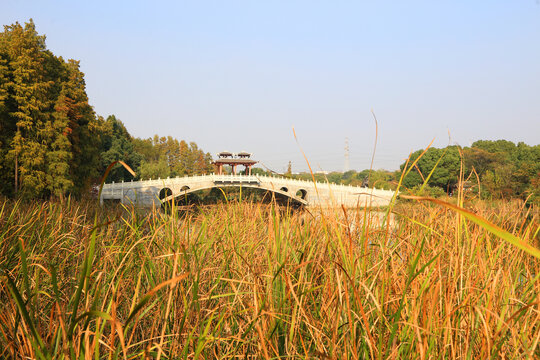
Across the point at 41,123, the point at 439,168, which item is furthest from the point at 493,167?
the point at 41,123

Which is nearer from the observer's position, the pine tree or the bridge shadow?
the bridge shadow

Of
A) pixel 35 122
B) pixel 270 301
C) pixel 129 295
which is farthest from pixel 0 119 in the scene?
pixel 270 301

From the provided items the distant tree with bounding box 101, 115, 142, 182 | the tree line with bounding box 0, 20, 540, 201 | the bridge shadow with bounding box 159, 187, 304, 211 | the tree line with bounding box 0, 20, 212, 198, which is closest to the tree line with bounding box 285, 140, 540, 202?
the bridge shadow with bounding box 159, 187, 304, 211

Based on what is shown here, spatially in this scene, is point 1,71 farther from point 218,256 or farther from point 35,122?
point 218,256

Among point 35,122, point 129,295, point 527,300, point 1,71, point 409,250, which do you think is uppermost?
point 1,71

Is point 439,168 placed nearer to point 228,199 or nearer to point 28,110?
point 28,110

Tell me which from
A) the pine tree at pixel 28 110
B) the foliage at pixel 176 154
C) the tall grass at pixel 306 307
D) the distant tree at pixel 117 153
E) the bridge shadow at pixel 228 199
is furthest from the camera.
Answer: the foliage at pixel 176 154

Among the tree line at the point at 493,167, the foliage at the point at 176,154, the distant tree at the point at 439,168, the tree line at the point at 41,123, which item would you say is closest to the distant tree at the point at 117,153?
the foliage at the point at 176,154

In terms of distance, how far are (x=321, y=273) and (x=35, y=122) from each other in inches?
930

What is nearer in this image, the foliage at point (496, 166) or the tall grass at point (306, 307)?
the tall grass at point (306, 307)

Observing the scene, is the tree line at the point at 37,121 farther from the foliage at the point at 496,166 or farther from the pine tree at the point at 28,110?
the foliage at the point at 496,166

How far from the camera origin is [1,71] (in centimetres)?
2092

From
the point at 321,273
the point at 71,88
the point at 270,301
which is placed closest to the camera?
the point at 270,301

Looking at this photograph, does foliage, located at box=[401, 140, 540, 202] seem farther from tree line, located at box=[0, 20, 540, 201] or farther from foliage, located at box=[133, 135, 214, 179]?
foliage, located at box=[133, 135, 214, 179]
